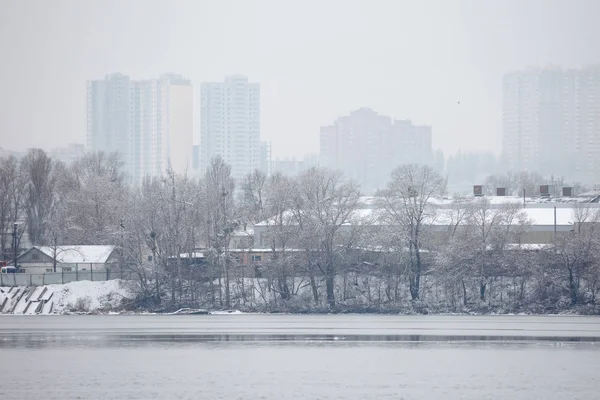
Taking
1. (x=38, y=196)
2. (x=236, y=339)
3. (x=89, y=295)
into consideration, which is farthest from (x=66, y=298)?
(x=38, y=196)

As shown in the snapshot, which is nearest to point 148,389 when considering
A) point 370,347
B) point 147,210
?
point 370,347

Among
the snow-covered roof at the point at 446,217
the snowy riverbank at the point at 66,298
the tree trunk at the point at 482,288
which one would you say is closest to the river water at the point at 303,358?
the tree trunk at the point at 482,288

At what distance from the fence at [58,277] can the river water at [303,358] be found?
8.49 meters

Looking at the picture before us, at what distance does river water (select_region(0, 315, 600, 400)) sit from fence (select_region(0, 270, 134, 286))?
849 centimetres

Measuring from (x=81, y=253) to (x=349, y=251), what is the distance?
18.5 m

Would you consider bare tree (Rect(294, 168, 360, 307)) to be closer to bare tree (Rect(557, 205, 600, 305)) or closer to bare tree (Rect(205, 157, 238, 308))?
bare tree (Rect(205, 157, 238, 308))

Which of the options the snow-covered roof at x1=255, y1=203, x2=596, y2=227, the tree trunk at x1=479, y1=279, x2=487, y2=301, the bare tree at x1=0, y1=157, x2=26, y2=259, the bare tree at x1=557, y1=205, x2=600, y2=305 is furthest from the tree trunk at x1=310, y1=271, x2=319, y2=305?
the bare tree at x1=0, y1=157, x2=26, y2=259

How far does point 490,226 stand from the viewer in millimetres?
62688

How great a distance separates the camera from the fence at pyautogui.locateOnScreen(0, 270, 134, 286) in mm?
63750

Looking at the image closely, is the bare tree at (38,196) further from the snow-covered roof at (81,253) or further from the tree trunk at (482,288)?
the tree trunk at (482,288)

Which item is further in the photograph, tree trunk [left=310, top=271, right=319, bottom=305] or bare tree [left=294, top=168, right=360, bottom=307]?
bare tree [left=294, top=168, right=360, bottom=307]

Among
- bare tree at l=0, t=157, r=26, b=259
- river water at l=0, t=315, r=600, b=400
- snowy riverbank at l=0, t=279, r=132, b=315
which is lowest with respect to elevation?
river water at l=0, t=315, r=600, b=400

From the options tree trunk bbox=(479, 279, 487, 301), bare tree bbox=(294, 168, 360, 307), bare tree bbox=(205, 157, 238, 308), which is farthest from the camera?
bare tree bbox=(205, 157, 238, 308)

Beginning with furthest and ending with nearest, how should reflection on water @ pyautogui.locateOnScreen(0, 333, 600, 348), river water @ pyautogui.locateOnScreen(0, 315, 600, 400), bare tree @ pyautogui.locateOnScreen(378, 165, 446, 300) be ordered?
bare tree @ pyautogui.locateOnScreen(378, 165, 446, 300), reflection on water @ pyautogui.locateOnScreen(0, 333, 600, 348), river water @ pyautogui.locateOnScreen(0, 315, 600, 400)
